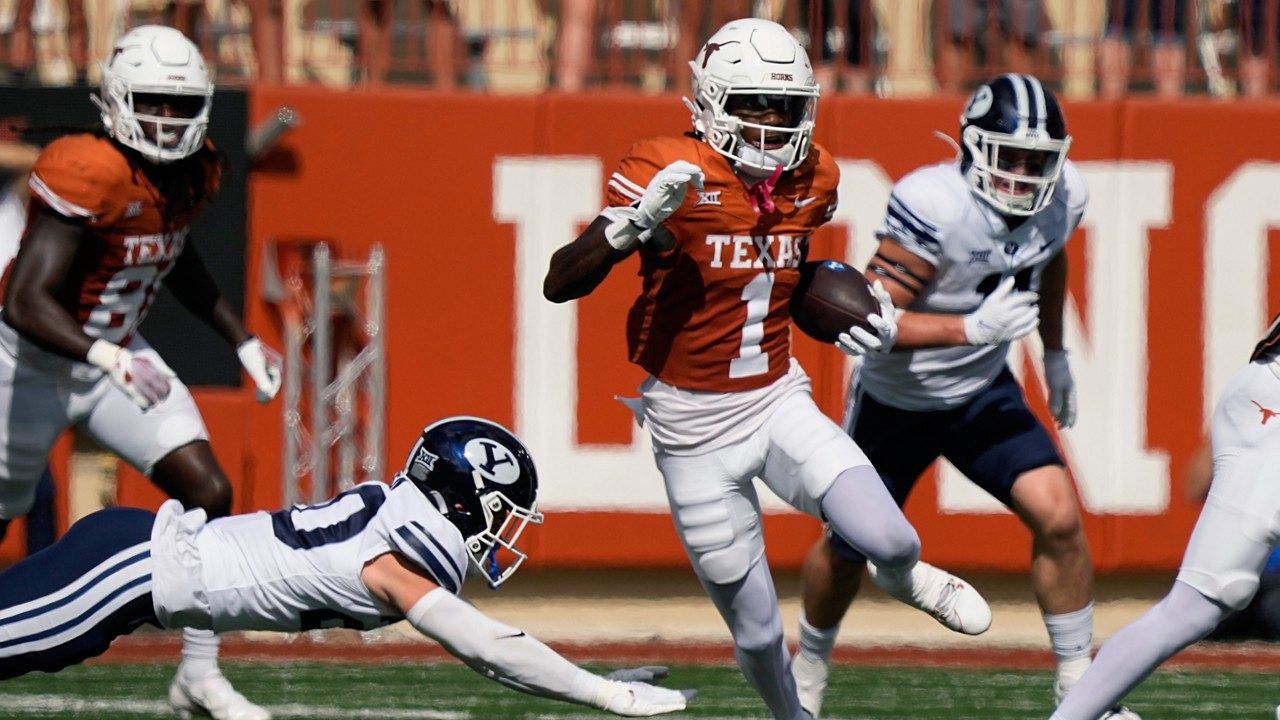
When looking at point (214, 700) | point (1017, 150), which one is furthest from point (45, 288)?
point (1017, 150)

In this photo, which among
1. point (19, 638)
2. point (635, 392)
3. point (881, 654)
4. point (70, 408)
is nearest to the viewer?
point (19, 638)

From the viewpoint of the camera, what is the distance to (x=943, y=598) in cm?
461

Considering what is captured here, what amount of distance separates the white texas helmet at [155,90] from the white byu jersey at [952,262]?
74.5 inches

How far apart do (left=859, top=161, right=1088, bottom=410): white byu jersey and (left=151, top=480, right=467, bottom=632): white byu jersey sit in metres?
1.61

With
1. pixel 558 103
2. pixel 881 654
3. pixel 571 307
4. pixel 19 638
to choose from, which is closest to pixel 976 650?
pixel 881 654

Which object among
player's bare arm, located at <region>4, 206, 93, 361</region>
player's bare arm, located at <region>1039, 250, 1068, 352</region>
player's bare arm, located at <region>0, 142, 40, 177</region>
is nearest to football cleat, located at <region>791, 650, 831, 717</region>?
player's bare arm, located at <region>1039, 250, 1068, 352</region>

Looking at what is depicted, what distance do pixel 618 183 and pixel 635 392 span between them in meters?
3.14

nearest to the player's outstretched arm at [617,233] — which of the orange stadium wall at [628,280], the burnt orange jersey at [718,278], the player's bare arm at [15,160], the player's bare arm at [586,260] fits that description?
the player's bare arm at [586,260]

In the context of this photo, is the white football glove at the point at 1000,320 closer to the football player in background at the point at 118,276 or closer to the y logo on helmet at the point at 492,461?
the y logo on helmet at the point at 492,461

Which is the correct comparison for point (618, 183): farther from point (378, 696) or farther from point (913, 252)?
point (378, 696)

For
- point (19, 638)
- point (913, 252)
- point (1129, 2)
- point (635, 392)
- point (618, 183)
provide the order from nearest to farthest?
point (19, 638), point (618, 183), point (913, 252), point (635, 392), point (1129, 2)

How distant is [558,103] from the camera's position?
7660mm

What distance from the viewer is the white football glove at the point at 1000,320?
187 inches

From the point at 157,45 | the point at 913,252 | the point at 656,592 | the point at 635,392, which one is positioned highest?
the point at 157,45
